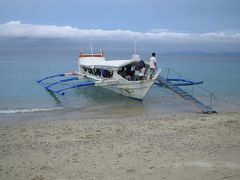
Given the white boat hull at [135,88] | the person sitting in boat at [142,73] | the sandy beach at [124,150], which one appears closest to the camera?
the sandy beach at [124,150]

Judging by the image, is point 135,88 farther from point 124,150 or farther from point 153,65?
point 124,150

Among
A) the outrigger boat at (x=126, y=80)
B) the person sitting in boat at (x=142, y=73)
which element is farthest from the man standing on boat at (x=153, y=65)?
the person sitting in boat at (x=142, y=73)

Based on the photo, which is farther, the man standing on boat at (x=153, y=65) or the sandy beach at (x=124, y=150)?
the man standing on boat at (x=153, y=65)

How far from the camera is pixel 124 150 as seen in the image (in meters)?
8.50

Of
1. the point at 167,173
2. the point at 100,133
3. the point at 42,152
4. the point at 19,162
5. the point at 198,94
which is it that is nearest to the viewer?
the point at 167,173

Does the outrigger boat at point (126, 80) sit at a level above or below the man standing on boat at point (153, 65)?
below

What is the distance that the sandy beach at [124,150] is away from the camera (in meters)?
6.90

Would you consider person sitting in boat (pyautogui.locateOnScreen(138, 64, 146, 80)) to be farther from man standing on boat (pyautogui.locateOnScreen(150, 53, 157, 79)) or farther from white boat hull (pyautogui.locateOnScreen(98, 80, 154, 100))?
white boat hull (pyautogui.locateOnScreen(98, 80, 154, 100))

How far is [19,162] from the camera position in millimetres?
7656

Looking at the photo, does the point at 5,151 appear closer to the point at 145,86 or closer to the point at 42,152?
the point at 42,152

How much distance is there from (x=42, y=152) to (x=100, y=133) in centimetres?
248

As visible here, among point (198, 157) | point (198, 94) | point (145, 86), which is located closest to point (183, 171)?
point (198, 157)

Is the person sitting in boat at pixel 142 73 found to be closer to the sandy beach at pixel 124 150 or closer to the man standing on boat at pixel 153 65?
the man standing on boat at pixel 153 65

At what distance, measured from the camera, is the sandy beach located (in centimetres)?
690
